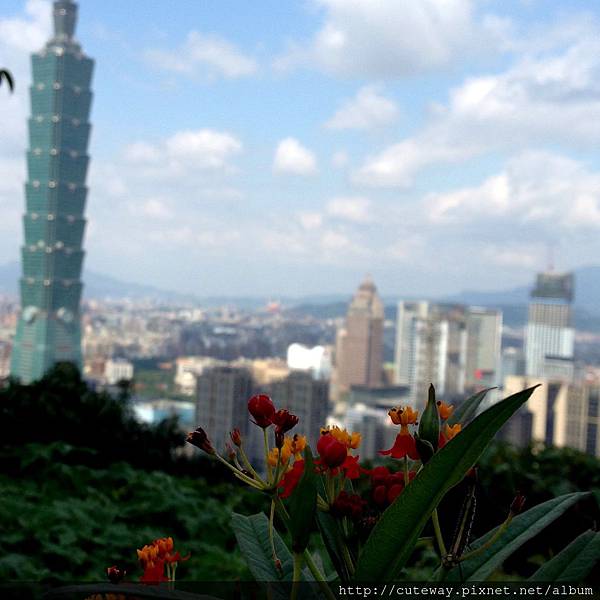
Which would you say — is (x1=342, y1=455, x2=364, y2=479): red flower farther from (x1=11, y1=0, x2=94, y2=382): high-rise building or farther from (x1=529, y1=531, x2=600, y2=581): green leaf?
(x1=11, y1=0, x2=94, y2=382): high-rise building

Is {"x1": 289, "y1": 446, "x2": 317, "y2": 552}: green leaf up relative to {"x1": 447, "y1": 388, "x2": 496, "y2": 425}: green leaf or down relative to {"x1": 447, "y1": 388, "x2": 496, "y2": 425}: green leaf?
down

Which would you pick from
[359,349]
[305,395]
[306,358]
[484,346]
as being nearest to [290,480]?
[305,395]

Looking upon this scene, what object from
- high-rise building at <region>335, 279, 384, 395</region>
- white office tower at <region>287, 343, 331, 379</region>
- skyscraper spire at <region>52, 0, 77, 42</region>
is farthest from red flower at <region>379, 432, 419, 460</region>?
skyscraper spire at <region>52, 0, 77, 42</region>

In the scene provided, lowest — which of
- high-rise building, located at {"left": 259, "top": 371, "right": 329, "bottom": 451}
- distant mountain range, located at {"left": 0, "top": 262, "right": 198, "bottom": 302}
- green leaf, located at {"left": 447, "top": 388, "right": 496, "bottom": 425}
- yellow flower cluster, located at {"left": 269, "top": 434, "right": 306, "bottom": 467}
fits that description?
high-rise building, located at {"left": 259, "top": 371, "right": 329, "bottom": 451}

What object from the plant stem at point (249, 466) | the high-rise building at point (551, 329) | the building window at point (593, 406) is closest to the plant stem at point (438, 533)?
the plant stem at point (249, 466)

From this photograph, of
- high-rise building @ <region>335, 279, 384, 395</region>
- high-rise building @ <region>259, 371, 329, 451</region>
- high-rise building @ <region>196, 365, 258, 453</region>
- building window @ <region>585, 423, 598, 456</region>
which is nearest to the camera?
high-rise building @ <region>196, 365, 258, 453</region>

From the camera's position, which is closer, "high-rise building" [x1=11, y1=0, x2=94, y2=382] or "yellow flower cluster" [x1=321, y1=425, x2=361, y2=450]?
"yellow flower cluster" [x1=321, y1=425, x2=361, y2=450]

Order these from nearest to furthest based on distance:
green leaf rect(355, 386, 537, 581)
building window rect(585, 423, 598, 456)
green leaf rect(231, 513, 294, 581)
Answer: green leaf rect(355, 386, 537, 581), green leaf rect(231, 513, 294, 581), building window rect(585, 423, 598, 456)

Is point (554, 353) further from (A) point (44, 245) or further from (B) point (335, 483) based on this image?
(B) point (335, 483)
